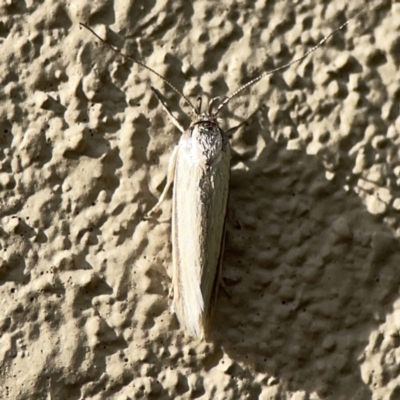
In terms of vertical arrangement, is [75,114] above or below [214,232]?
above

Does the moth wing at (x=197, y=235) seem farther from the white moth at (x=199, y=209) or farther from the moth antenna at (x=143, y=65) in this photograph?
the moth antenna at (x=143, y=65)

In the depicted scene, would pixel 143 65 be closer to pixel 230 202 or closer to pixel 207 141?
pixel 207 141

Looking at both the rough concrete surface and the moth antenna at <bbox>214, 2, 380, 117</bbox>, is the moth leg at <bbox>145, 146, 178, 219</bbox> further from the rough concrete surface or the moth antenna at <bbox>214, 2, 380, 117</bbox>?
the moth antenna at <bbox>214, 2, 380, 117</bbox>

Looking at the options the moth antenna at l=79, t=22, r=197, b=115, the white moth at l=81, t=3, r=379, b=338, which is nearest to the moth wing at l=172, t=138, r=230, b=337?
the white moth at l=81, t=3, r=379, b=338

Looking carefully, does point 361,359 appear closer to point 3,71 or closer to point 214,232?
point 214,232

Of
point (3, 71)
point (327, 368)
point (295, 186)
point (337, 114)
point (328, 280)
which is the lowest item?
point (327, 368)

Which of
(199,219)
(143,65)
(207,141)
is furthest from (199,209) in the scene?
(143,65)

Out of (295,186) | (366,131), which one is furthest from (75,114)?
(366,131)
